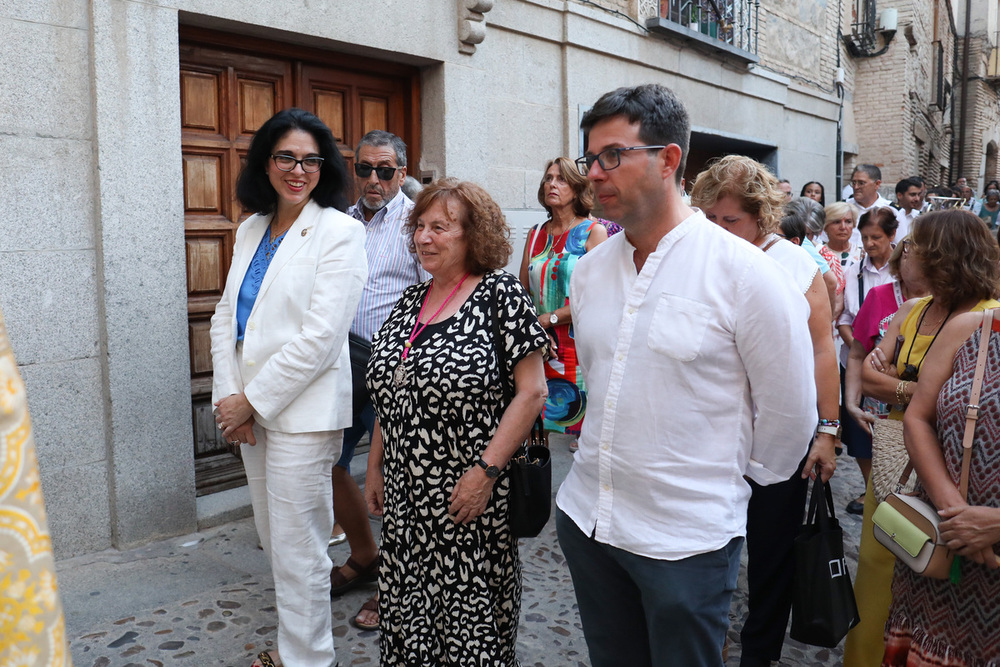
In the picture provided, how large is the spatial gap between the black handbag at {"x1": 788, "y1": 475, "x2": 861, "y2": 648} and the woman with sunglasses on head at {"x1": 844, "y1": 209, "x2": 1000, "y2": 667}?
0.64 meters

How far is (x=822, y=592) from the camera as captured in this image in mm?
2348

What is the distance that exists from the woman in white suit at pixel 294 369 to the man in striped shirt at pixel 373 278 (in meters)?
0.65

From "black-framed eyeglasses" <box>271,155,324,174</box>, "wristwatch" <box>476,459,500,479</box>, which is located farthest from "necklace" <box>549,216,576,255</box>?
"wristwatch" <box>476,459,500,479</box>

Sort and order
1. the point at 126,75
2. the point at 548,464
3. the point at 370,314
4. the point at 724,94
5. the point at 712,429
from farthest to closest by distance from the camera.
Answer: the point at 724,94 → the point at 126,75 → the point at 370,314 → the point at 548,464 → the point at 712,429

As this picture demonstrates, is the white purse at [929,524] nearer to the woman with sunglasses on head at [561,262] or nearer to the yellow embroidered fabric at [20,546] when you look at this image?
the woman with sunglasses on head at [561,262]

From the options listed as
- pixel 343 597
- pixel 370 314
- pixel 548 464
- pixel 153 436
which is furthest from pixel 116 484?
pixel 548 464

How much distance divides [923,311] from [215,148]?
12.8 feet

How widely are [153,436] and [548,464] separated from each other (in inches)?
101

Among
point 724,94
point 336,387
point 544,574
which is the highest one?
point 724,94

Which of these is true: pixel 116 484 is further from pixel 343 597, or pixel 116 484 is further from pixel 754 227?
pixel 754 227

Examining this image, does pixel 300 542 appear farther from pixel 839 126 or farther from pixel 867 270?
pixel 839 126

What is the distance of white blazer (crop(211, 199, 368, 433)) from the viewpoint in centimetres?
290

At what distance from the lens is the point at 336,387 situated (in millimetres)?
3062

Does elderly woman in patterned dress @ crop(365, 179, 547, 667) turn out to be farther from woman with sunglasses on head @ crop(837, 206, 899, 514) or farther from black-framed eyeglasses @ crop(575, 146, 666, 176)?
woman with sunglasses on head @ crop(837, 206, 899, 514)
